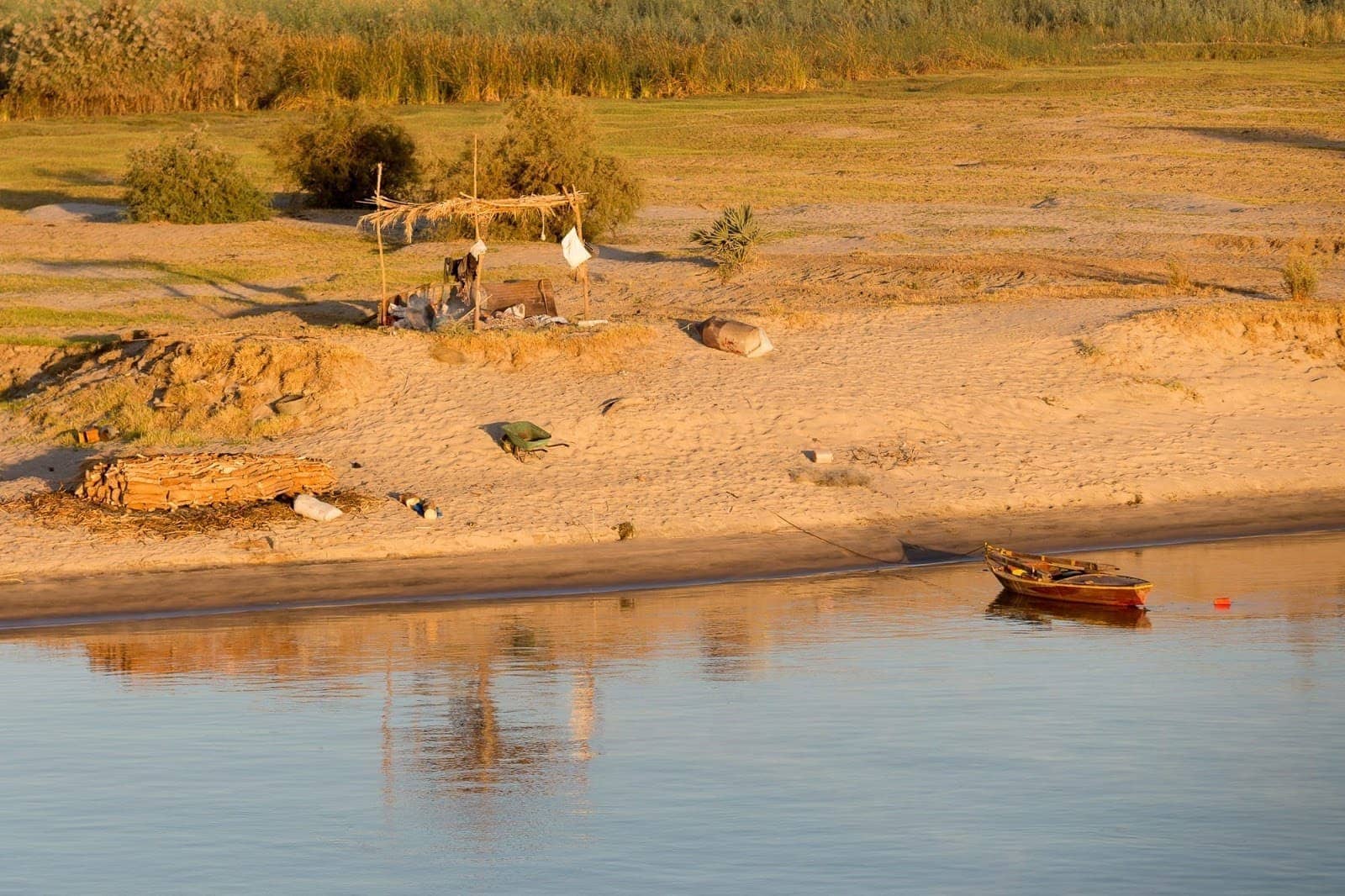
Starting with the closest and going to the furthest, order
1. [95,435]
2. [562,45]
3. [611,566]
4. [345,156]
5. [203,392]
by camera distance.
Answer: [611,566] → [95,435] → [203,392] → [345,156] → [562,45]

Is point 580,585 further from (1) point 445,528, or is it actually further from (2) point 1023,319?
(2) point 1023,319

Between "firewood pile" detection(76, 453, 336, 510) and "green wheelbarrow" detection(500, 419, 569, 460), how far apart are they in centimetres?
214

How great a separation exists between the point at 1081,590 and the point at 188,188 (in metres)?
22.9

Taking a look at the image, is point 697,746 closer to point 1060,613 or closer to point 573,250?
point 1060,613

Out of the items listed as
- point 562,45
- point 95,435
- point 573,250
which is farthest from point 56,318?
point 562,45

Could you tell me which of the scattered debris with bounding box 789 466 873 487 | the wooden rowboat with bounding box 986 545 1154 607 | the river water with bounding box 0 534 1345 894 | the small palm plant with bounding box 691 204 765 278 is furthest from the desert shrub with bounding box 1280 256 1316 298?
the wooden rowboat with bounding box 986 545 1154 607

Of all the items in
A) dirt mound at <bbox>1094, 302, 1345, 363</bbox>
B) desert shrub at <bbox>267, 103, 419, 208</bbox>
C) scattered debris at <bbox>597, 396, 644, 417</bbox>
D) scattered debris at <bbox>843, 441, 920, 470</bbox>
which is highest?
desert shrub at <bbox>267, 103, 419, 208</bbox>

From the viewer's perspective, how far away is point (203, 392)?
21.9m

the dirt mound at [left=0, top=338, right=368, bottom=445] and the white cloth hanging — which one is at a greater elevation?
the white cloth hanging

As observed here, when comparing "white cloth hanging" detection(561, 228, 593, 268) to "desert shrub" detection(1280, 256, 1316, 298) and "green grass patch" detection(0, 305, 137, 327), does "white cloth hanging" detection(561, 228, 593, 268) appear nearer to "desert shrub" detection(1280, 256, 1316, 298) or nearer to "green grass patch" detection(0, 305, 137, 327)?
"green grass patch" detection(0, 305, 137, 327)

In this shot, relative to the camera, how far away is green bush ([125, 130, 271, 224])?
3528 cm

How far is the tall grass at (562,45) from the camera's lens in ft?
173

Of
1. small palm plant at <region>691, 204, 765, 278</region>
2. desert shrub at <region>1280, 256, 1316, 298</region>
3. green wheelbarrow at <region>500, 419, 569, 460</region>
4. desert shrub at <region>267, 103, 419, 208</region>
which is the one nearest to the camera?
green wheelbarrow at <region>500, 419, 569, 460</region>

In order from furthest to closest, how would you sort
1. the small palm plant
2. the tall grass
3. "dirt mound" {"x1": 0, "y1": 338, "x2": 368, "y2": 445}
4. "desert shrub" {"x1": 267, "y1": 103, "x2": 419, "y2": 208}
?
the tall grass
"desert shrub" {"x1": 267, "y1": 103, "x2": 419, "y2": 208}
the small palm plant
"dirt mound" {"x1": 0, "y1": 338, "x2": 368, "y2": 445}
